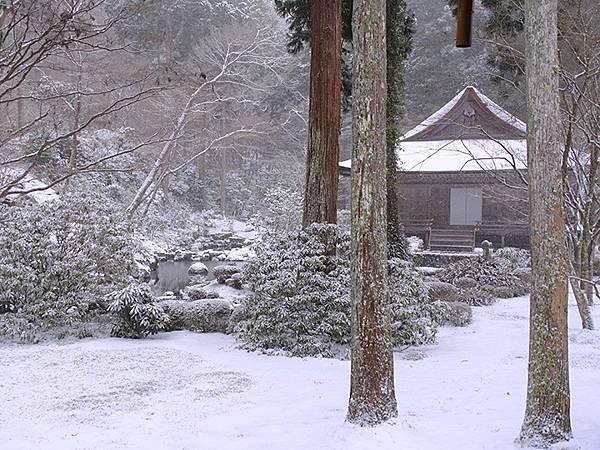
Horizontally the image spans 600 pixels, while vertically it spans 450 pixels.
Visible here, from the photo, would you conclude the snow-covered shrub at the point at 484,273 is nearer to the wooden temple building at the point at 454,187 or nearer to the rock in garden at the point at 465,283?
the rock in garden at the point at 465,283

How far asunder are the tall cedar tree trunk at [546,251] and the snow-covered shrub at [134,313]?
6210 millimetres

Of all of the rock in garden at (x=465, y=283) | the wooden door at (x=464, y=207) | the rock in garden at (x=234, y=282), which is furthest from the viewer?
the wooden door at (x=464, y=207)

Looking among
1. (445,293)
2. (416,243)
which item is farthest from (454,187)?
(445,293)

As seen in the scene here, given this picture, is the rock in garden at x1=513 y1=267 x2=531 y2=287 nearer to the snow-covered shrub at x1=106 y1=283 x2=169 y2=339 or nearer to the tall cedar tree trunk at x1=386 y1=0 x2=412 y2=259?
the tall cedar tree trunk at x1=386 y1=0 x2=412 y2=259

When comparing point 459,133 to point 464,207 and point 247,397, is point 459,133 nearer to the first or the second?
point 464,207

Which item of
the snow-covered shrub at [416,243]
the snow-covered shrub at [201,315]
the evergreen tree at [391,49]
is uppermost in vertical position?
the evergreen tree at [391,49]

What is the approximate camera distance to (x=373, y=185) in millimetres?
4543

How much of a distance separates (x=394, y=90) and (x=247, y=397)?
6888mm

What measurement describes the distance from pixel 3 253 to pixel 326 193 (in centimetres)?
502

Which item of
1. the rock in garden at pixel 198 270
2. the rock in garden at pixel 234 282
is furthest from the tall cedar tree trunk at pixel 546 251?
the rock in garden at pixel 198 270

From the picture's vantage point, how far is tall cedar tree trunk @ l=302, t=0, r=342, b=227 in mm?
8820

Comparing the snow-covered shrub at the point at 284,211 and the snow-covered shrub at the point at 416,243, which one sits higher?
the snow-covered shrub at the point at 284,211

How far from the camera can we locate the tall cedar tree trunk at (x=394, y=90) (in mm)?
10539

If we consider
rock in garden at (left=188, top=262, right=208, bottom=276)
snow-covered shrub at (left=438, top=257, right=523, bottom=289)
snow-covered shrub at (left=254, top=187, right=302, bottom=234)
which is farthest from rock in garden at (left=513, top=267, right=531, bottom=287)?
rock in garden at (left=188, top=262, right=208, bottom=276)
